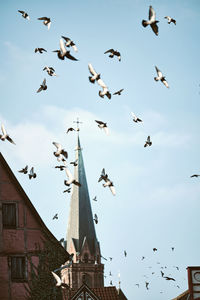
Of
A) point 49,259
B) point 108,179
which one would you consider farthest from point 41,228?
point 108,179

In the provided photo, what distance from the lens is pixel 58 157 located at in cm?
1658

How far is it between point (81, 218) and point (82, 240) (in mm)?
3749

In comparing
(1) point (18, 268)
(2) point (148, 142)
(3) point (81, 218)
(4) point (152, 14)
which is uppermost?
(3) point (81, 218)

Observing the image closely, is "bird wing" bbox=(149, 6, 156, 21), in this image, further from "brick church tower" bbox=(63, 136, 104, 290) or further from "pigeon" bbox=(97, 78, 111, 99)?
"brick church tower" bbox=(63, 136, 104, 290)

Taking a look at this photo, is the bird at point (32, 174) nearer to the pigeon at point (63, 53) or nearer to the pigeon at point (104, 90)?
the pigeon at point (104, 90)

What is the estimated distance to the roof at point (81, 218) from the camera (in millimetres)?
87312

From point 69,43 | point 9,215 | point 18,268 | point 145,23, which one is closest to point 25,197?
point 9,215

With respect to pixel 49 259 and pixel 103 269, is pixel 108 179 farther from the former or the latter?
pixel 103 269

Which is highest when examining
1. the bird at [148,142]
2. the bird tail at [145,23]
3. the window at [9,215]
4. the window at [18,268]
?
the bird tail at [145,23]

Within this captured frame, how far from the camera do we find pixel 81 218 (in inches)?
3420

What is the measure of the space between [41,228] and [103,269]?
67125 millimetres

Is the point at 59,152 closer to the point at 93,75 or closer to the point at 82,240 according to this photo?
the point at 93,75

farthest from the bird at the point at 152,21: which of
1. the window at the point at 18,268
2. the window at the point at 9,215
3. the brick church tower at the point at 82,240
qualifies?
the brick church tower at the point at 82,240

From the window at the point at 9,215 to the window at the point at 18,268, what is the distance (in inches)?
55.9
